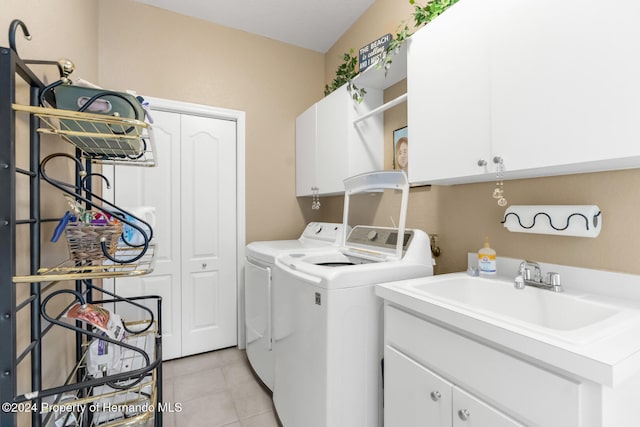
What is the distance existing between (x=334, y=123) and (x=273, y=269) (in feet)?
4.02

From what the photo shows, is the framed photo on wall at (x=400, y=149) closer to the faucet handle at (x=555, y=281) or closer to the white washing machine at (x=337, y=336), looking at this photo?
the white washing machine at (x=337, y=336)

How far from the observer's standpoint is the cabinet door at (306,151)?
2.60m

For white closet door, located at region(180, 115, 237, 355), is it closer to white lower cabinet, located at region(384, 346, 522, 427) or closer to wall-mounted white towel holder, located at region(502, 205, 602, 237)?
white lower cabinet, located at region(384, 346, 522, 427)

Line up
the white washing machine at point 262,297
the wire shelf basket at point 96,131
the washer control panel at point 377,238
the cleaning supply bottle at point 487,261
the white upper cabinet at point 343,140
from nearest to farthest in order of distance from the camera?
the wire shelf basket at point 96,131 < the cleaning supply bottle at point 487,261 < the washer control panel at point 377,238 < the white washing machine at point 262,297 < the white upper cabinet at point 343,140

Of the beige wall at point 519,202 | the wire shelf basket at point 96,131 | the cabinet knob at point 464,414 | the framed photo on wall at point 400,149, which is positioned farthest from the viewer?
the framed photo on wall at point 400,149

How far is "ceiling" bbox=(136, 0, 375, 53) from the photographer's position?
7.73 ft

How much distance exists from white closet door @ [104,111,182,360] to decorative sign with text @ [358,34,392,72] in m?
1.63

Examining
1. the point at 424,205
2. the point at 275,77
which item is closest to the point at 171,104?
the point at 275,77

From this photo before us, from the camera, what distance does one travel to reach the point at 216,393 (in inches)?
79.8

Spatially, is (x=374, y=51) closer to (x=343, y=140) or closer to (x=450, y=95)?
(x=343, y=140)

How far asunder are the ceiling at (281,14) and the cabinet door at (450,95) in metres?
1.25

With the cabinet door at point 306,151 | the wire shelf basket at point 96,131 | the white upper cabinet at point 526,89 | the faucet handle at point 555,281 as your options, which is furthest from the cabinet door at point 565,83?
the cabinet door at point 306,151

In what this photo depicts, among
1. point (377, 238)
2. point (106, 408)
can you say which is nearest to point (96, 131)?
point (106, 408)

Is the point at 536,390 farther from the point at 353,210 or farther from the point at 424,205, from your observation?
the point at 353,210
